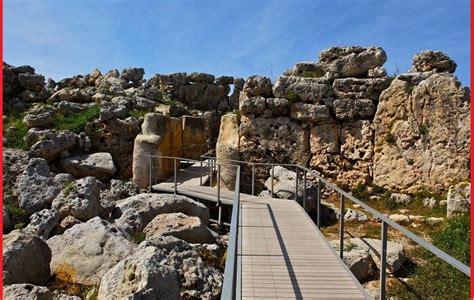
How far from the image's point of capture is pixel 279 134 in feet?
44.1

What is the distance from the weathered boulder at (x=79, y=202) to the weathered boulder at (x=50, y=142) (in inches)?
186

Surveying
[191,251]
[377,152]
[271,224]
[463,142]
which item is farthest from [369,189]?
[191,251]

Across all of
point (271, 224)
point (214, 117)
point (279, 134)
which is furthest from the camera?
point (214, 117)

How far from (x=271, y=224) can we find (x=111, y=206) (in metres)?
5.07

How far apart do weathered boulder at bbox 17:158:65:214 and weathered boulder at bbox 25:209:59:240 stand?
67.4 inches

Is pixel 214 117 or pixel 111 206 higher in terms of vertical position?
pixel 214 117

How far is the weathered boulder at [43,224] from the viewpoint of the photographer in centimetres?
969

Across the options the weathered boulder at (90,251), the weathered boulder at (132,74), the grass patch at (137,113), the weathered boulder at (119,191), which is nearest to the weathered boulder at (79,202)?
the weathered boulder at (119,191)

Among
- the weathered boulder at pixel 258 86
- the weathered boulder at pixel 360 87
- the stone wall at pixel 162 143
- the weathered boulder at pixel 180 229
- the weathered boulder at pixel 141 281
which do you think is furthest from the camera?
the stone wall at pixel 162 143

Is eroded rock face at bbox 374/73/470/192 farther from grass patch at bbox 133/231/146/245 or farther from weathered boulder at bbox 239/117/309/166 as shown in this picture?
grass patch at bbox 133/231/146/245

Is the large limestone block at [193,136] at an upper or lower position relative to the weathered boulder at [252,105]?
lower

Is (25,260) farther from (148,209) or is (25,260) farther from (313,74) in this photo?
(313,74)

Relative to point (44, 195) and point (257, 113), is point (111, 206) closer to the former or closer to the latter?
point (44, 195)

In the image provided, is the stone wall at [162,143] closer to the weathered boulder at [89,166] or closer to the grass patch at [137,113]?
the weathered boulder at [89,166]
